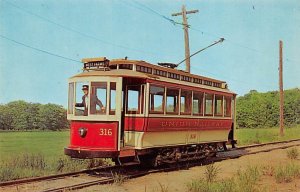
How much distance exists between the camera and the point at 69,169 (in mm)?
12391

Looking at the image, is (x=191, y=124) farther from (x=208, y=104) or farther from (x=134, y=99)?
(x=134, y=99)

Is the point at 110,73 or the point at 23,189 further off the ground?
the point at 110,73

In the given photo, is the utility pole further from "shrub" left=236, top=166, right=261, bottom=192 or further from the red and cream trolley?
"shrub" left=236, top=166, right=261, bottom=192


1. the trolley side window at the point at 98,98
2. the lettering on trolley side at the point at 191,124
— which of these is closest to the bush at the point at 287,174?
the lettering on trolley side at the point at 191,124

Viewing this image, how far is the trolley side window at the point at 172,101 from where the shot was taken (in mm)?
12227

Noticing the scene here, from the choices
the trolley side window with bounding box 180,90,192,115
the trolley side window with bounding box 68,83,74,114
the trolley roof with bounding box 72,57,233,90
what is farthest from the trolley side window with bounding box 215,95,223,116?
the trolley side window with bounding box 68,83,74,114

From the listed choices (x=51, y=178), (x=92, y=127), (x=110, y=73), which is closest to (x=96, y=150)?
(x=92, y=127)

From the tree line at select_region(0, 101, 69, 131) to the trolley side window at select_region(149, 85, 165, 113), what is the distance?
35.1 meters

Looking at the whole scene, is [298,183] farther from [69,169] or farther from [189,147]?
[69,169]

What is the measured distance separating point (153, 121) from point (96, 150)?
1915mm

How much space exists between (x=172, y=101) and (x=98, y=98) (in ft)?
8.47

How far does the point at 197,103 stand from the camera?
1390 cm

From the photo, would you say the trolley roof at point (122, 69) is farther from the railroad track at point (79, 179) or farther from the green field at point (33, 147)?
the green field at point (33, 147)

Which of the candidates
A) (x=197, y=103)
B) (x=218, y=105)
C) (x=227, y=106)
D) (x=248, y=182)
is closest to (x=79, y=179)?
(x=248, y=182)
